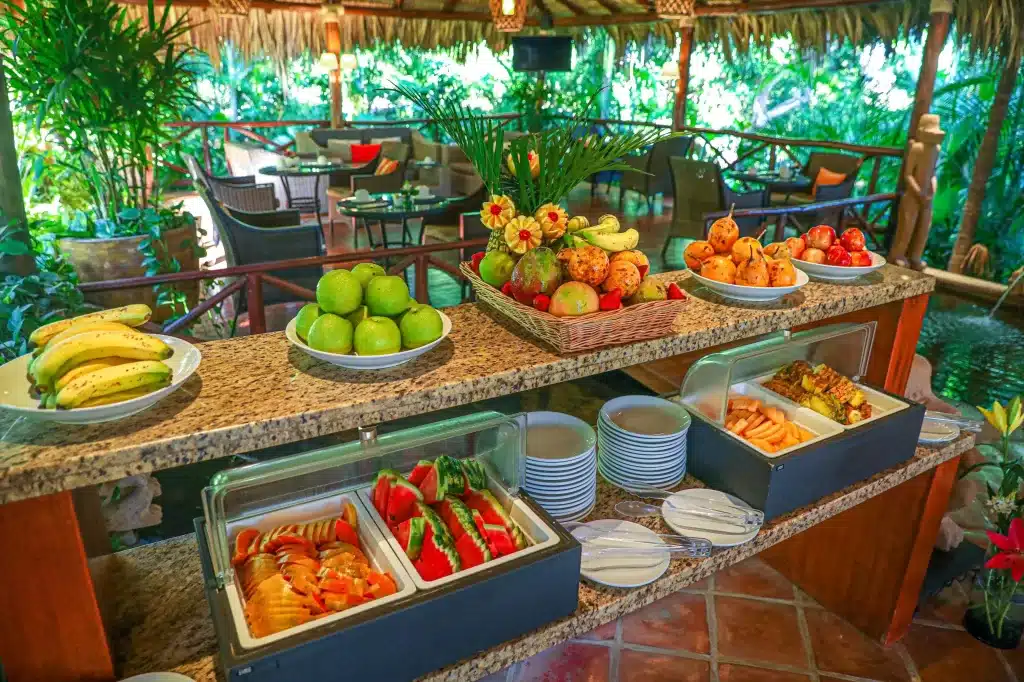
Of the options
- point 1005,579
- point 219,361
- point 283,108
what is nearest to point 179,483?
point 219,361

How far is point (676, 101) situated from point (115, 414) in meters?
8.98

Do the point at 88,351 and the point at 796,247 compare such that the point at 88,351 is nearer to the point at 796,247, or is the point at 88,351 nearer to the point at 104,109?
the point at 796,247

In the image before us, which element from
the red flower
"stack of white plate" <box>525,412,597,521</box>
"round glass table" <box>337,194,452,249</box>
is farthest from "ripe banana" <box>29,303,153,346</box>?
"round glass table" <box>337,194,452,249</box>

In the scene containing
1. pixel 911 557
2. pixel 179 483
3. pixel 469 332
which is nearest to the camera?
pixel 469 332

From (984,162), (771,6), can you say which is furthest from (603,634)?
(771,6)

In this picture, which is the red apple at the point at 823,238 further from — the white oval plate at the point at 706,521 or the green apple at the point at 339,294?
the green apple at the point at 339,294

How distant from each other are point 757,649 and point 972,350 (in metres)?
4.06

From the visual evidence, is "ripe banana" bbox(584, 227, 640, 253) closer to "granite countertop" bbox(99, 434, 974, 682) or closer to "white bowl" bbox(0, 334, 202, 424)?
"granite countertop" bbox(99, 434, 974, 682)

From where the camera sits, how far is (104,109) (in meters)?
3.73

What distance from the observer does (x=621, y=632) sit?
2.28 metres

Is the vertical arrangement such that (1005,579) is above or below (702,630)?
above

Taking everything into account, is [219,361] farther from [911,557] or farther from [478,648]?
[911,557]

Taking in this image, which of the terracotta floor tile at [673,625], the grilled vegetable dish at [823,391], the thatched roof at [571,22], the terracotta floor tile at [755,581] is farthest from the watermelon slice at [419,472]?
the thatched roof at [571,22]

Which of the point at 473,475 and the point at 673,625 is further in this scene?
the point at 673,625
